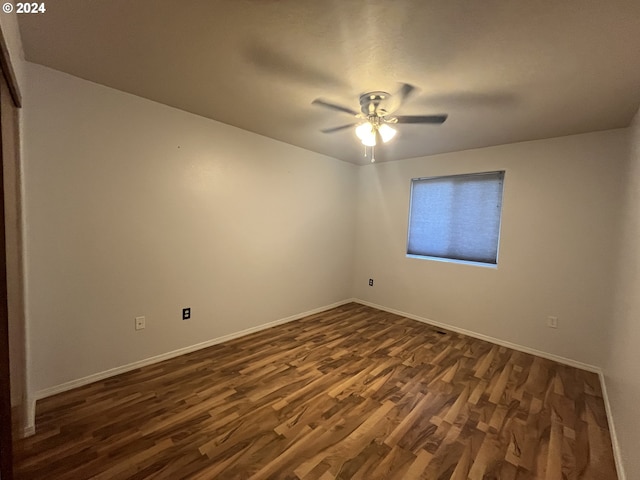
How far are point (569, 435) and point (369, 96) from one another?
2.85m

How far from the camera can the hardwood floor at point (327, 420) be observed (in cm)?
158

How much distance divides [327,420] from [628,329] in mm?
2146

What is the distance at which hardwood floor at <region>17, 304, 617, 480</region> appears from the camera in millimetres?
1575

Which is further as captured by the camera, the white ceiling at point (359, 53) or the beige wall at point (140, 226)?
the beige wall at point (140, 226)

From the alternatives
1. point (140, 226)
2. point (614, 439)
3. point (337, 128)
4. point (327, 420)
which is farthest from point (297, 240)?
point (614, 439)

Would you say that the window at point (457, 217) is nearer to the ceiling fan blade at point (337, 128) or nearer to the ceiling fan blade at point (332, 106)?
the ceiling fan blade at point (337, 128)

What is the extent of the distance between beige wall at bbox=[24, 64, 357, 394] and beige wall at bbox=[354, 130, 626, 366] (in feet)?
7.18

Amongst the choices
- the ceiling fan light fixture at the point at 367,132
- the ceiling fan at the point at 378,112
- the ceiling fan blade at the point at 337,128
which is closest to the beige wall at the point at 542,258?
the ceiling fan at the point at 378,112

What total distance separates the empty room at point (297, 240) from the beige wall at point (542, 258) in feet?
0.07

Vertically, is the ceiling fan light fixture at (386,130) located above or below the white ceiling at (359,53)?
below

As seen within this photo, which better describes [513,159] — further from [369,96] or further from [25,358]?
[25,358]

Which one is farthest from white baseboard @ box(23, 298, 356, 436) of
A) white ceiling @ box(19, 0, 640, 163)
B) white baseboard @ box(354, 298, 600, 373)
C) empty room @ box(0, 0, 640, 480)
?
white ceiling @ box(19, 0, 640, 163)

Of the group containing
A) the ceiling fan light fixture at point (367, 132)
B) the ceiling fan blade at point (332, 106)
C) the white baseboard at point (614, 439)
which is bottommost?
the white baseboard at point (614, 439)

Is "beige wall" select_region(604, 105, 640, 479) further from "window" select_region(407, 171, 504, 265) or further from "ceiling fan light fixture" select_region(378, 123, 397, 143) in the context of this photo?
"ceiling fan light fixture" select_region(378, 123, 397, 143)
